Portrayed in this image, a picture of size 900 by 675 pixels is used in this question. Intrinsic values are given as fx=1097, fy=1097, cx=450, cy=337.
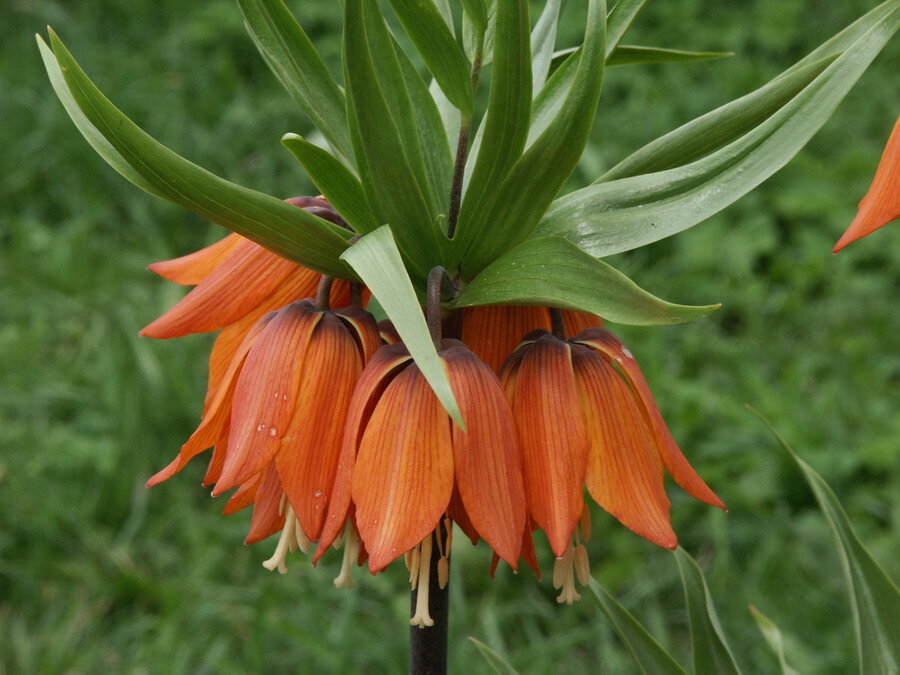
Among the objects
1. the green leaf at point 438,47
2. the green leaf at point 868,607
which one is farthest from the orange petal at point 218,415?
the green leaf at point 868,607

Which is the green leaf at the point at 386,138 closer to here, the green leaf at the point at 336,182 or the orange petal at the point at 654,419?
the green leaf at the point at 336,182

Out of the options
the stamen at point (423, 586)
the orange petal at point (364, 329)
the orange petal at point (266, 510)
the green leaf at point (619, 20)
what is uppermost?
the green leaf at point (619, 20)

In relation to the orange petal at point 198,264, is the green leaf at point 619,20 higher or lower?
higher

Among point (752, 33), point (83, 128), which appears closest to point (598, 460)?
point (83, 128)

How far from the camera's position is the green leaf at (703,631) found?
93cm

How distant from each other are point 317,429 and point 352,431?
0.12 feet

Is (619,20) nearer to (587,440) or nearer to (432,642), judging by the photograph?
(587,440)

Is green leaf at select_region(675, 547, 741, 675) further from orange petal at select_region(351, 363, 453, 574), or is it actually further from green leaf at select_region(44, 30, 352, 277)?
green leaf at select_region(44, 30, 352, 277)

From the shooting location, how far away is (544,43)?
3.22ft

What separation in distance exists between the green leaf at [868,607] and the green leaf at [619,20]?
33 cm

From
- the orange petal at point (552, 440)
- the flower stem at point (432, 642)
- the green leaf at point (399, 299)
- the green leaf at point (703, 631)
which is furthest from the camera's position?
the green leaf at point (703, 631)

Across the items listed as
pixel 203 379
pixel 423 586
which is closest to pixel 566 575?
pixel 423 586

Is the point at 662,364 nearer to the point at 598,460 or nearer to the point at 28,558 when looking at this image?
the point at 28,558

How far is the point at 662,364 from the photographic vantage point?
2562 mm
